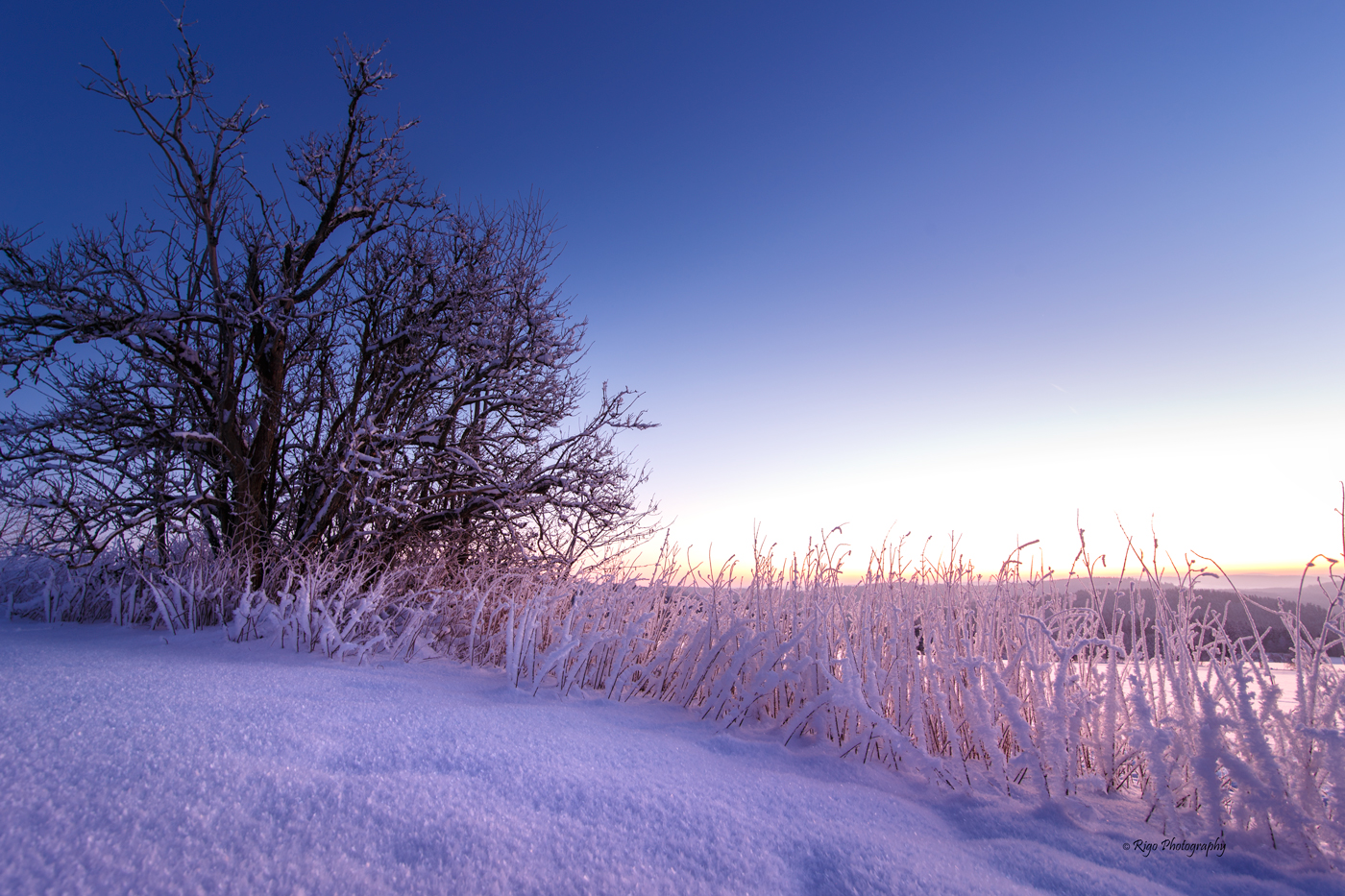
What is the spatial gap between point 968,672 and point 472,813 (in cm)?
181

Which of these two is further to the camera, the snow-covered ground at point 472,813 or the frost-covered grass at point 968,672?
the frost-covered grass at point 968,672

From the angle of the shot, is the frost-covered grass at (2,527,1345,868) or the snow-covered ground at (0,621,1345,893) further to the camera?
the frost-covered grass at (2,527,1345,868)

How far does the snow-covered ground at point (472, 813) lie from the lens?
1.04 m

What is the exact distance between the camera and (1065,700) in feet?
6.47

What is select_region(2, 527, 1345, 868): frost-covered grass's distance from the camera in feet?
5.69

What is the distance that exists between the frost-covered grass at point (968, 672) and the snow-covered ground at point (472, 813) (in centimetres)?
14

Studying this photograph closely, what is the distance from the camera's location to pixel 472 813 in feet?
4.06

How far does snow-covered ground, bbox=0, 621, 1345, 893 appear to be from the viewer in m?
1.04

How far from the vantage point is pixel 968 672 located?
225 centimetres

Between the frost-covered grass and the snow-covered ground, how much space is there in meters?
0.14

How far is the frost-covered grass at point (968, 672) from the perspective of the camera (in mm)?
1735

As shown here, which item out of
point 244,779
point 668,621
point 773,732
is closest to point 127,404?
point 668,621

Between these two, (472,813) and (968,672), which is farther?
(968,672)

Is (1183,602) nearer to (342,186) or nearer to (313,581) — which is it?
(313,581)
